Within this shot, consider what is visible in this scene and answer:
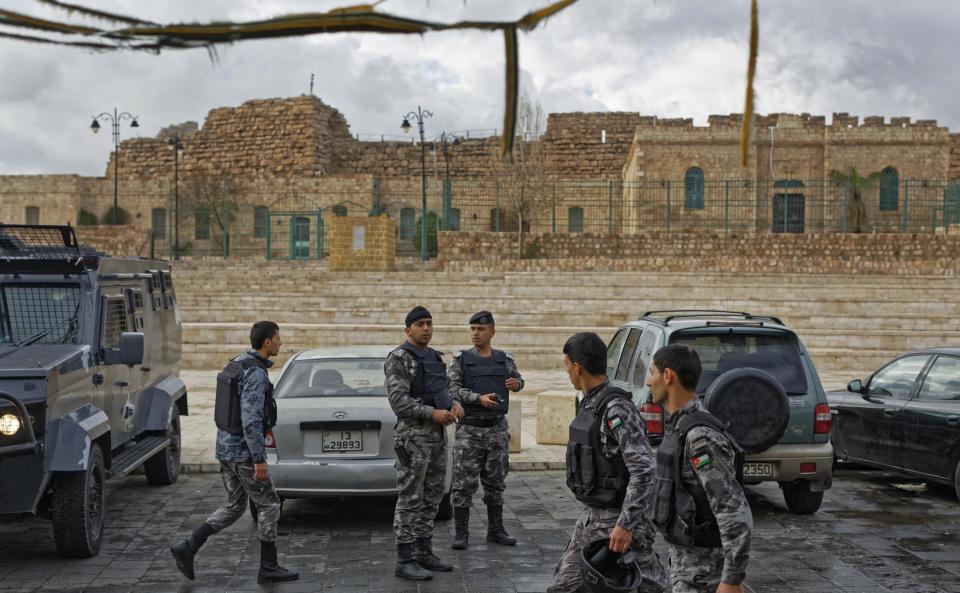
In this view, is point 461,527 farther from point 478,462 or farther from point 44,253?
point 44,253

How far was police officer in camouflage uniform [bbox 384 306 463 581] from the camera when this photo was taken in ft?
21.4

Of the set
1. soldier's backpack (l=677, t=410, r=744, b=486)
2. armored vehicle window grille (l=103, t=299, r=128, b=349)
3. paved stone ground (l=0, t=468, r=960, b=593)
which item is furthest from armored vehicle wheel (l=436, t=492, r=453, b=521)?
soldier's backpack (l=677, t=410, r=744, b=486)

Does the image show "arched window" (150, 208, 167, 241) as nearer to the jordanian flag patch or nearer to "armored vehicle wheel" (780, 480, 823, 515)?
"armored vehicle wheel" (780, 480, 823, 515)

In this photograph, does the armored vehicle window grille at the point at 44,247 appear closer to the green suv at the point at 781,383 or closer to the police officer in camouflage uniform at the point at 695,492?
the green suv at the point at 781,383

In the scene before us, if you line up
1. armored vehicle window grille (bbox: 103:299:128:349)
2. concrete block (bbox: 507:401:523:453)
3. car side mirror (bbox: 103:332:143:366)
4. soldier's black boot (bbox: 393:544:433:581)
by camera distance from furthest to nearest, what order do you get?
concrete block (bbox: 507:401:523:453) < armored vehicle window grille (bbox: 103:299:128:349) < car side mirror (bbox: 103:332:143:366) < soldier's black boot (bbox: 393:544:433:581)

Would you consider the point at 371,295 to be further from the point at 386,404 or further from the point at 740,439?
the point at 740,439

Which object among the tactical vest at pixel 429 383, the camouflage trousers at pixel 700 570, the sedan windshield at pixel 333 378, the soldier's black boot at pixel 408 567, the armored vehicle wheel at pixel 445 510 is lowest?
the armored vehicle wheel at pixel 445 510

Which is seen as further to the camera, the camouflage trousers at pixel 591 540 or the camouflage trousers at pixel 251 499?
the camouflage trousers at pixel 251 499

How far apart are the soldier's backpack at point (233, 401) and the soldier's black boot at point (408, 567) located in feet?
3.79

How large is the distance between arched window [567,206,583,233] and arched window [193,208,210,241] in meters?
19.7

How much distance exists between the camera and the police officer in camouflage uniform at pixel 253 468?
624cm

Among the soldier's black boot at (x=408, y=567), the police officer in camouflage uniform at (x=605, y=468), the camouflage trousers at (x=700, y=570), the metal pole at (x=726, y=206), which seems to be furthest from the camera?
the metal pole at (x=726, y=206)

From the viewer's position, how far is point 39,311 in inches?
310

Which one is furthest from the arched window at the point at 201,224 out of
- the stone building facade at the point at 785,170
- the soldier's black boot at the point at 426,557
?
the soldier's black boot at the point at 426,557
